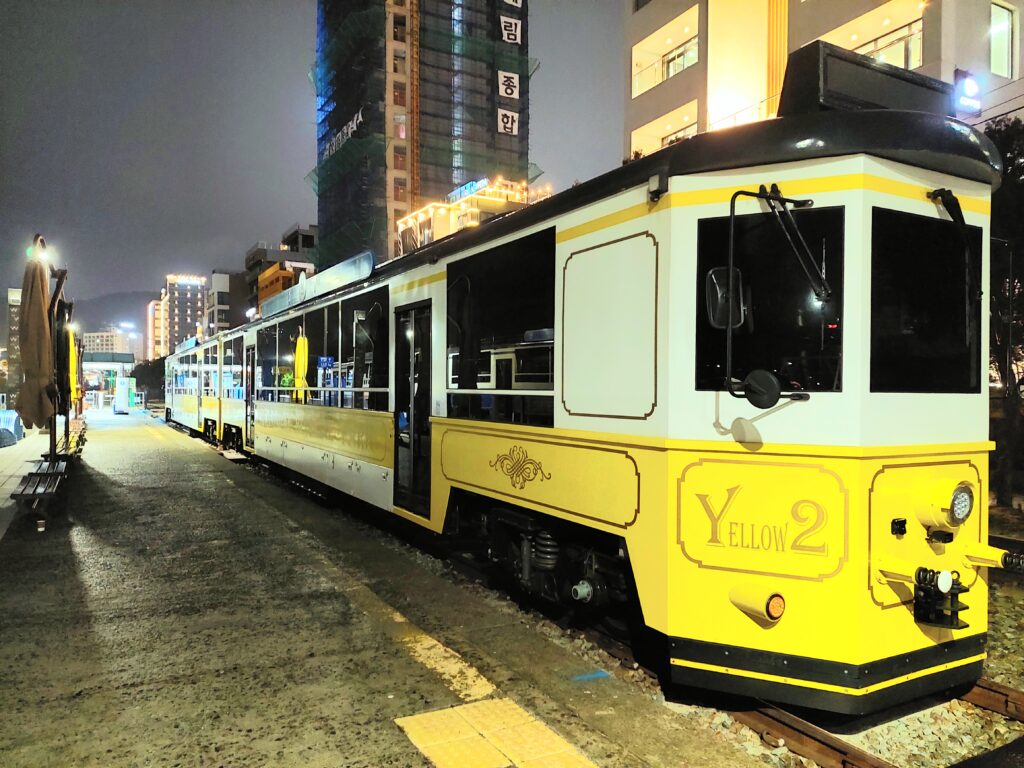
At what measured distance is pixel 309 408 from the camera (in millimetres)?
10039

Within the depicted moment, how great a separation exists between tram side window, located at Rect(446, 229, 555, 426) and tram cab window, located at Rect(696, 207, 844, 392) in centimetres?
124

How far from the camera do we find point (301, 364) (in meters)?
10.4

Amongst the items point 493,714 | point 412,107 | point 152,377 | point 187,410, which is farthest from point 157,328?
point 493,714

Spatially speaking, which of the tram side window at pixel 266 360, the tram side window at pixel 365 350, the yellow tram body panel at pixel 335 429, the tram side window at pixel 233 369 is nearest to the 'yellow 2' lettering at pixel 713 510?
the yellow tram body panel at pixel 335 429

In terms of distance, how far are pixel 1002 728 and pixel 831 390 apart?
6.59 feet

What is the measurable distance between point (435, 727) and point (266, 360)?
1011 centimetres

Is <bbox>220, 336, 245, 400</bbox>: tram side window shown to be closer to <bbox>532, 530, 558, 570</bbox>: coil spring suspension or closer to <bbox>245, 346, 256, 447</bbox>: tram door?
<bbox>245, 346, 256, 447</bbox>: tram door

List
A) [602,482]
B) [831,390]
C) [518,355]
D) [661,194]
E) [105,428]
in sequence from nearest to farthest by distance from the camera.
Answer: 1. [831,390]
2. [661,194]
3. [602,482]
4. [518,355]
5. [105,428]

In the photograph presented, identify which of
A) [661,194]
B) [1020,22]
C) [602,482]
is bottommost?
[602,482]

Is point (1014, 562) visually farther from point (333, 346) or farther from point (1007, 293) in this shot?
point (1007, 293)

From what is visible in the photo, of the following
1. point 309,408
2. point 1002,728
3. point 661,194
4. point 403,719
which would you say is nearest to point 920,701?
point 1002,728

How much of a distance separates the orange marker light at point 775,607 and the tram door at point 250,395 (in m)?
11.7

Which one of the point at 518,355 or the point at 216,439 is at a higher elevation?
the point at 518,355

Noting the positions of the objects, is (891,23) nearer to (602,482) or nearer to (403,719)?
(602,482)
